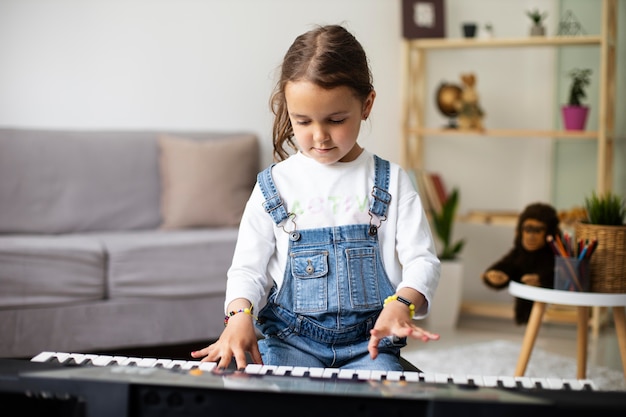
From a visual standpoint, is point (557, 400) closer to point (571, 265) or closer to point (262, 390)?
point (262, 390)

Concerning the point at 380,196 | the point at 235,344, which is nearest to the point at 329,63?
the point at 380,196

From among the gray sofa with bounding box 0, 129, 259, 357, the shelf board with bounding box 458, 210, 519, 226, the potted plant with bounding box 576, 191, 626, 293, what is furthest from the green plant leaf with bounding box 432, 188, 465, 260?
the potted plant with bounding box 576, 191, 626, 293

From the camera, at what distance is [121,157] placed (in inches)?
136

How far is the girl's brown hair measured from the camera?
4.51 feet

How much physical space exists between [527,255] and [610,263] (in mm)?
400

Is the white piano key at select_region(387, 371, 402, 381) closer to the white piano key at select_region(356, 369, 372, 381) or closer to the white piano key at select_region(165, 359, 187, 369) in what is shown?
the white piano key at select_region(356, 369, 372, 381)

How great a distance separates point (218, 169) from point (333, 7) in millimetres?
1110

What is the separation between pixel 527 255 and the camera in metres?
2.74

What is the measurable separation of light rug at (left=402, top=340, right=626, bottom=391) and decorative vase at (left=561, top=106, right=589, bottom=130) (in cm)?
108

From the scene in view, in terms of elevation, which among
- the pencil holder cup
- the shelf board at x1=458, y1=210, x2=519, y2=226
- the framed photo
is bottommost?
the shelf board at x1=458, y1=210, x2=519, y2=226

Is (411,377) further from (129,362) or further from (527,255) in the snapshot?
(527,255)

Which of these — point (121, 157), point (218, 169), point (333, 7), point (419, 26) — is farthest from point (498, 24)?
point (121, 157)

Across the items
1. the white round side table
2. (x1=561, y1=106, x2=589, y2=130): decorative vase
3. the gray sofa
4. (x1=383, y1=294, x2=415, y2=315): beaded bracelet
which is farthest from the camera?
(x1=561, y1=106, x2=589, y2=130): decorative vase

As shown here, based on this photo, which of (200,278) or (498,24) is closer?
(200,278)
